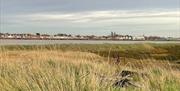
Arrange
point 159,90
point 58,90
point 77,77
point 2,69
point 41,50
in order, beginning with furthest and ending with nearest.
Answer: point 41,50
point 2,69
point 159,90
point 77,77
point 58,90

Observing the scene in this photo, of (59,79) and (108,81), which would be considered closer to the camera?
(59,79)

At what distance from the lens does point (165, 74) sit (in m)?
9.05

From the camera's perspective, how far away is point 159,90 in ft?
25.0

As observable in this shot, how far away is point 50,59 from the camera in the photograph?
42.0ft

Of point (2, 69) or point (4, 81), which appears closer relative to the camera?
point (4, 81)

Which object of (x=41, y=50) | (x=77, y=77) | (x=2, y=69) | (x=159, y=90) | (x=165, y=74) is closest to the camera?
(x=77, y=77)

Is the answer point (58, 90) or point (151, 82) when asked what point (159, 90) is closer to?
point (151, 82)

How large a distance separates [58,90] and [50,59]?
6.48 m

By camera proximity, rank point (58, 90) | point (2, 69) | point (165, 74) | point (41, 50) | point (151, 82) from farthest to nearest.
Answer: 1. point (41, 50)
2. point (2, 69)
3. point (165, 74)
4. point (151, 82)
5. point (58, 90)

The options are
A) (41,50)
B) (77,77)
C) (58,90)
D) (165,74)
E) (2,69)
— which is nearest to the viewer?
(58,90)

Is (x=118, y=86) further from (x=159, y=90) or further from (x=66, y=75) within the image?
(x=66, y=75)

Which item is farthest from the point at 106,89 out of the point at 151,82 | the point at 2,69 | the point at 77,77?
the point at 2,69

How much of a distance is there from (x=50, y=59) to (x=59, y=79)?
608 centimetres

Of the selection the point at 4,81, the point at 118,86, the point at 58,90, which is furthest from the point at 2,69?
the point at 58,90
